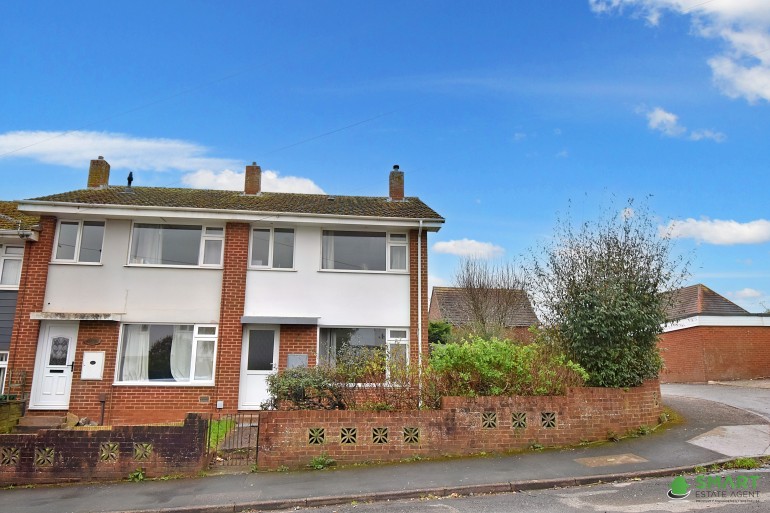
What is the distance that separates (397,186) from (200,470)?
10.4 m

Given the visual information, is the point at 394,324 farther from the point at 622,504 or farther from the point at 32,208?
the point at 32,208

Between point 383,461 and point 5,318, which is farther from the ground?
point 5,318

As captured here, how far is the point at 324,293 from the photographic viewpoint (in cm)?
1367

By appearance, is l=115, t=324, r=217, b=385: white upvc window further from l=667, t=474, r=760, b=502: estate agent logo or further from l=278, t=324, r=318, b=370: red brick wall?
l=667, t=474, r=760, b=502: estate agent logo

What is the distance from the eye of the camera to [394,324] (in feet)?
44.7

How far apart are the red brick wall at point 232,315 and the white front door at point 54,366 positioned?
3.69 meters

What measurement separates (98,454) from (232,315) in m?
5.39

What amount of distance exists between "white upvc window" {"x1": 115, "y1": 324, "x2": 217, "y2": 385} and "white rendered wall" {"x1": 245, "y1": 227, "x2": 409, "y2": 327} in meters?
1.45

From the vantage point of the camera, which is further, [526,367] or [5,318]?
[5,318]

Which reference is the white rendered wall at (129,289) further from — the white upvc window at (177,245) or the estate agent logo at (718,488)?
the estate agent logo at (718,488)

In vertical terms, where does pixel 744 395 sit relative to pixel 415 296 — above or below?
below

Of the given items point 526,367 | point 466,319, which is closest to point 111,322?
point 526,367

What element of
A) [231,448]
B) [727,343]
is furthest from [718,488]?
[727,343]

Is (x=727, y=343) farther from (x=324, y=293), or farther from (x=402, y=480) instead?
(x=402, y=480)
